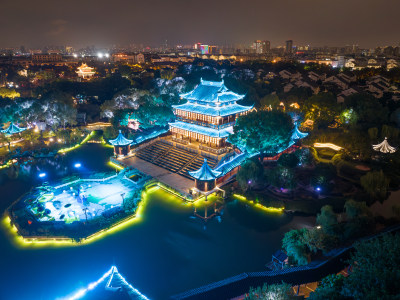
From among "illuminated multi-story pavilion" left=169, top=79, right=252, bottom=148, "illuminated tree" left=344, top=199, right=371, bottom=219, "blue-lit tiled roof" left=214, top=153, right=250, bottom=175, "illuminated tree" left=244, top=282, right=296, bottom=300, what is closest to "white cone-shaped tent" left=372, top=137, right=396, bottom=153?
"illuminated tree" left=344, top=199, right=371, bottom=219

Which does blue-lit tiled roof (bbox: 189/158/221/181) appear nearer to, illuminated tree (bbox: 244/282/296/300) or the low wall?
the low wall

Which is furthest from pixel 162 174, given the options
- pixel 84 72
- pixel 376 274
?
pixel 84 72

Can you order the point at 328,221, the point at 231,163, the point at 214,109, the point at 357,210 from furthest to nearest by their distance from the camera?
1. the point at 214,109
2. the point at 231,163
3. the point at 357,210
4. the point at 328,221

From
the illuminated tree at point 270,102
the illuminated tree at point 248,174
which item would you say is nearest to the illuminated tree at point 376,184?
the illuminated tree at point 248,174

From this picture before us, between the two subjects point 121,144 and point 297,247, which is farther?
point 121,144

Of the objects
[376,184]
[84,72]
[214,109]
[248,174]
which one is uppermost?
[84,72]

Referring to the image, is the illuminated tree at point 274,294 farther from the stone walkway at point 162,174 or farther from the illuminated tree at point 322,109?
the illuminated tree at point 322,109

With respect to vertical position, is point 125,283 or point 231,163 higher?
point 231,163

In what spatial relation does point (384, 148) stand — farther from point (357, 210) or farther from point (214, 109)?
point (214, 109)
